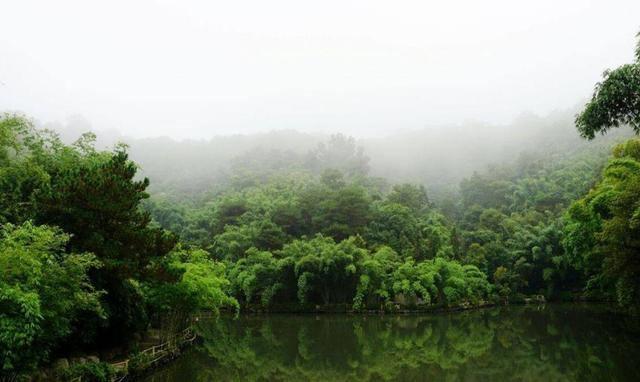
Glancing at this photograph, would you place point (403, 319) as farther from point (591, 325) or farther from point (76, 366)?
point (76, 366)

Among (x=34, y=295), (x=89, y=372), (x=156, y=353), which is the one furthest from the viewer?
(x=156, y=353)

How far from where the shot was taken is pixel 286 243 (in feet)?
148

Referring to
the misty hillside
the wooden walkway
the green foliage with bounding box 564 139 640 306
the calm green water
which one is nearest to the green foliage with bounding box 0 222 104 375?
the wooden walkway

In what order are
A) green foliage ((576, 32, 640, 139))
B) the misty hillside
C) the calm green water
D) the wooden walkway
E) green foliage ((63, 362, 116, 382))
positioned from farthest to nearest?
the misty hillside → the calm green water → the wooden walkway → green foliage ((63, 362, 116, 382)) → green foliage ((576, 32, 640, 139))

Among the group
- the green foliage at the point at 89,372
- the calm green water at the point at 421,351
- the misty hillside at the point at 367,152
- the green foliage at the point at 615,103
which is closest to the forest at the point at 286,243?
the green foliage at the point at 615,103

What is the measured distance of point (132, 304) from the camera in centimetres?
1788

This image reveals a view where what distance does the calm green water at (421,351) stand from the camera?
51.6ft

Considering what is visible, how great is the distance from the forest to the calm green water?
8.50ft

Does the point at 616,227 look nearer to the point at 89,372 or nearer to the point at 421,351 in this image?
the point at 421,351

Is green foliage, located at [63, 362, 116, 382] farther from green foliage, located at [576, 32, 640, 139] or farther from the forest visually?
green foliage, located at [576, 32, 640, 139]

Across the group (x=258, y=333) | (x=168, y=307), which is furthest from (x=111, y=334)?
(x=258, y=333)

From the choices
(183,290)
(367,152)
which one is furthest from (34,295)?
(367,152)

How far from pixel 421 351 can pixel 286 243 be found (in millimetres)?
26309

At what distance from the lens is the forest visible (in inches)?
456
